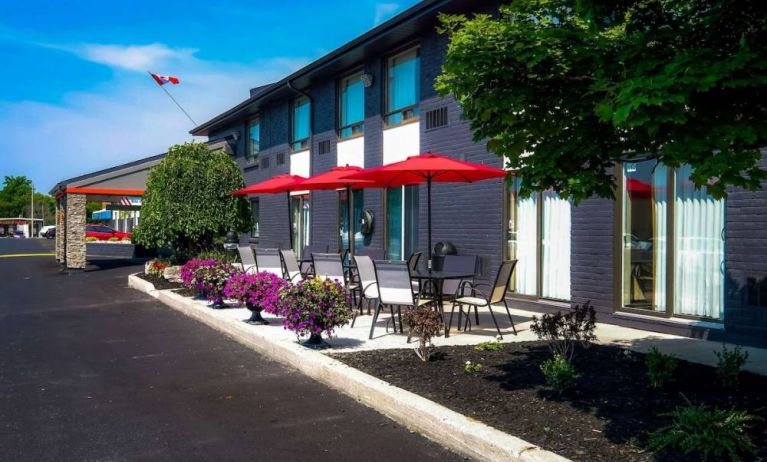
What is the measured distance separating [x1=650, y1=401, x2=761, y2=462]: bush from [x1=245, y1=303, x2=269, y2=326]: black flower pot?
21.1 ft

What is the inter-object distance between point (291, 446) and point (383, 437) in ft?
2.27

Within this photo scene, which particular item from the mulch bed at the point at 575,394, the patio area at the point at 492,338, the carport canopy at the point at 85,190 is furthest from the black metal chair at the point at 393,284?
the carport canopy at the point at 85,190

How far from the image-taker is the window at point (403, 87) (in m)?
14.2

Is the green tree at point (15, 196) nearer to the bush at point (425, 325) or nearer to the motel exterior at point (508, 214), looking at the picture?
the motel exterior at point (508, 214)

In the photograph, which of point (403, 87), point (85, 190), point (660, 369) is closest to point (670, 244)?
point (660, 369)

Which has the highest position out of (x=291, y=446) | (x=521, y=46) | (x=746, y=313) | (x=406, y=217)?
(x=521, y=46)

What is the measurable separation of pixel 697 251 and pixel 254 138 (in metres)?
18.6

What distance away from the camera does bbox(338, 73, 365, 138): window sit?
16.5 meters

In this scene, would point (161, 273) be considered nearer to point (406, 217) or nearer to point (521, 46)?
point (406, 217)

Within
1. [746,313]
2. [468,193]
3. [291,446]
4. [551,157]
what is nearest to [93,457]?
[291,446]

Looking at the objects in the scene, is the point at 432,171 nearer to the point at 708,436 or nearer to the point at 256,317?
the point at 256,317

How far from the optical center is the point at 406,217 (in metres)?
14.5

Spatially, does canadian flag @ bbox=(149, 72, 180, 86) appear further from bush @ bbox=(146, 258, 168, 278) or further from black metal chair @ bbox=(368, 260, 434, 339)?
black metal chair @ bbox=(368, 260, 434, 339)

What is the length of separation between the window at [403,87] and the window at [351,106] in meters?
1.31
